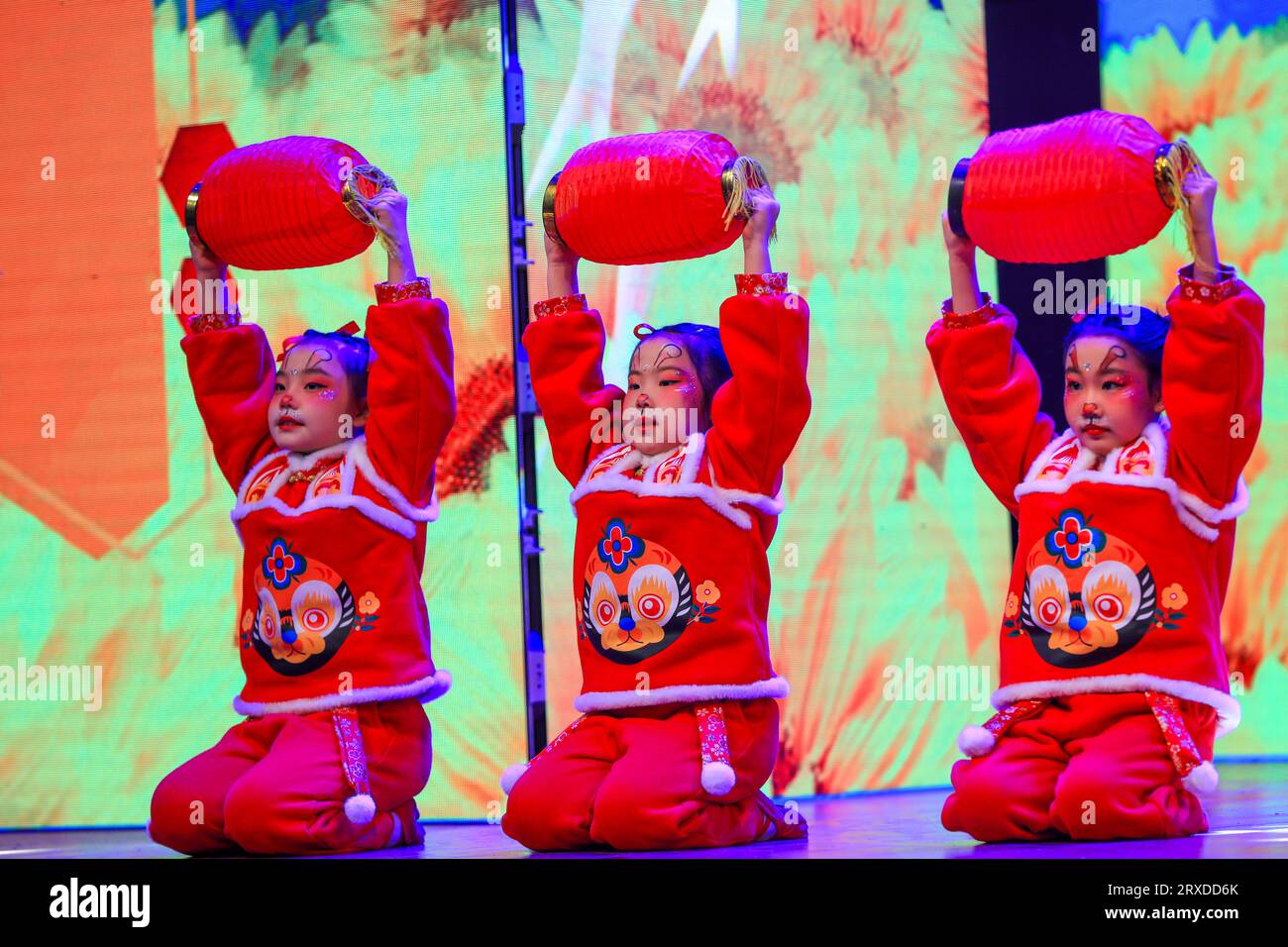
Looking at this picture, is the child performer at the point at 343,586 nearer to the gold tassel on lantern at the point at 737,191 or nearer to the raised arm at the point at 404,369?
the raised arm at the point at 404,369

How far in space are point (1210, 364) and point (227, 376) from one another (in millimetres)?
1779

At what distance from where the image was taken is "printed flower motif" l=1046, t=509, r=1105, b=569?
266 cm

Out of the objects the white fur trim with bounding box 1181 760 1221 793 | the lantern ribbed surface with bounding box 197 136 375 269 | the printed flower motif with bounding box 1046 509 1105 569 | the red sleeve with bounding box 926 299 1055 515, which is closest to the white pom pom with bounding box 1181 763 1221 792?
the white fur trim with bounding box 1181 760 1221 793

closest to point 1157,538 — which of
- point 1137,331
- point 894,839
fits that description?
point 1137,331

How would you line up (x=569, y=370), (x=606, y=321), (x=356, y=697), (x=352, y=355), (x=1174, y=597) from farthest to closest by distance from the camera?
(x=606, y=321) → (x=352, y=355) → (x=569, y=370) → (x=356, y=697) → (x=1174, y=597)

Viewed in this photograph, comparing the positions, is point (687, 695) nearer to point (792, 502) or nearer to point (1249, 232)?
point (792, 502)

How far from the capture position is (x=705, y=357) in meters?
2.91

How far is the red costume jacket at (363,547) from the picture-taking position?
2916 mm

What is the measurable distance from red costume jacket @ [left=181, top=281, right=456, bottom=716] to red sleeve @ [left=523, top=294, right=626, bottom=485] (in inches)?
6.9

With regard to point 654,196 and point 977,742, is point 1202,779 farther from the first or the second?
point 654,196

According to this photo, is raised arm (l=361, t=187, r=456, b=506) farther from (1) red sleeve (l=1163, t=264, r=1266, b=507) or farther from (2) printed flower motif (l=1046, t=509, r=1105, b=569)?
(1) red sleeve (l=1163, t=264, r=1266, b=507)

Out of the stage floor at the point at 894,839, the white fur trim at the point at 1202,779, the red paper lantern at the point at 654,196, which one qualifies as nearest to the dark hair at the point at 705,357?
the red paper lantern at the point at 654,196

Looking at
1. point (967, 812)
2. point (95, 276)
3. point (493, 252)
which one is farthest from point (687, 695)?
point (95, 276)
